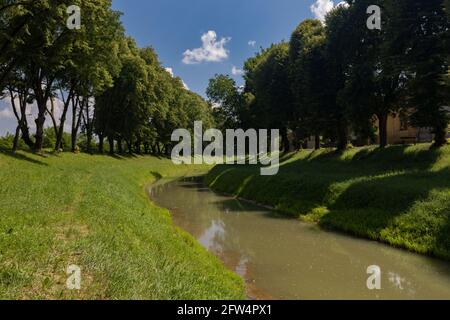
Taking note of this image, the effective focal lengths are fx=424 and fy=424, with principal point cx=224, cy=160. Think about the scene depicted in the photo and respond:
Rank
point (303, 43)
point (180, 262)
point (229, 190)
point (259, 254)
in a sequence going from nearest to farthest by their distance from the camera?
point (180, 262), point (259, 254), point (229, 190), point (303, 43)

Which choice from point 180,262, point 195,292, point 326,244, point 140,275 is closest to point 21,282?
point 140,275

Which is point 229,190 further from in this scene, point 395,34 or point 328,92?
point 395,34

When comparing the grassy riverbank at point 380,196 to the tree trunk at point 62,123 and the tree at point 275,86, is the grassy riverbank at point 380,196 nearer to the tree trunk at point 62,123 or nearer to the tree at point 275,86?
the tree at point 275,86

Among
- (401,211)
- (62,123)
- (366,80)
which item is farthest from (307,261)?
(62,123)

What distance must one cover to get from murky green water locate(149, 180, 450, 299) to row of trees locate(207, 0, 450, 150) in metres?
10.0

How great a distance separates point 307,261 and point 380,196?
7749mm

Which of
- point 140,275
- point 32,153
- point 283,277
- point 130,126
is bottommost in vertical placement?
point 283,277

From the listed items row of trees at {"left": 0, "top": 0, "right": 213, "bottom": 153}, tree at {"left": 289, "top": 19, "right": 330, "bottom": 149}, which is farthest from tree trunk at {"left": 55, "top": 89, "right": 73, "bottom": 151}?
tree at {"left": 289, "top": 19, "right": 330, "bottom": 149}

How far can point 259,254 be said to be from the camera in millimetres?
17172

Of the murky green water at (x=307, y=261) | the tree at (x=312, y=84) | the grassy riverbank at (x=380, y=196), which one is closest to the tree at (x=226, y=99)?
the tree at (x=312, y=84)

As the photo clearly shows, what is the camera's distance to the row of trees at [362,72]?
1105 inches

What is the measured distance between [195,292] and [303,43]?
1744 inches

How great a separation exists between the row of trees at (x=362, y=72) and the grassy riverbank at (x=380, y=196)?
3.44 m

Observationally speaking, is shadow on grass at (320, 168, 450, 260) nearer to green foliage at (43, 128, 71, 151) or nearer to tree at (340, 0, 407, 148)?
tree at (340, 0, 407, 148)
